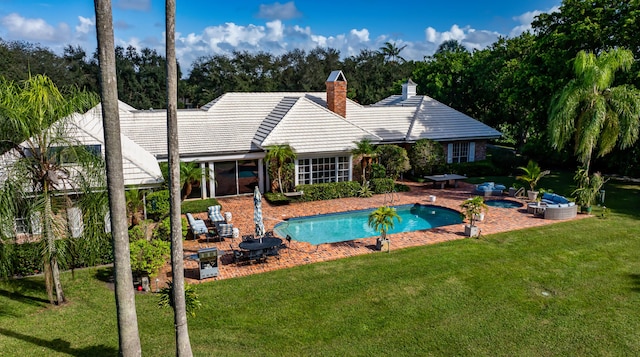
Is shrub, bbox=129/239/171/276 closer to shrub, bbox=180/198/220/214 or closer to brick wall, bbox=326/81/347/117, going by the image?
shrub, bbox=180/198/220/214

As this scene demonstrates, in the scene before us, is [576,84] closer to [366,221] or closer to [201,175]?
[366,221]

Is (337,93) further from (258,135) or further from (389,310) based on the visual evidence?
(389,310)

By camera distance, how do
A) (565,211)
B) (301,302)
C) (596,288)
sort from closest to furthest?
(301,302) < (596,288) < (565,211)

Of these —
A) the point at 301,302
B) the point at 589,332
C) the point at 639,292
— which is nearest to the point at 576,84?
the point at 639,292

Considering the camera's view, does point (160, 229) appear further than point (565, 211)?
No

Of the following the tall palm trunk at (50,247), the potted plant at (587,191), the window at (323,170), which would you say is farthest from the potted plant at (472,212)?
the tall palm trunk at (50,247)

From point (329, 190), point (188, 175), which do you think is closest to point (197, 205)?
point (188, 175)

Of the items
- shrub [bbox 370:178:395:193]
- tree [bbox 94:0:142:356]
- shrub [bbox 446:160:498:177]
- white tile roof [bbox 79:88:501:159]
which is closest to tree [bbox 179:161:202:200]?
white tile roof [bbox 79:88:501:159]
